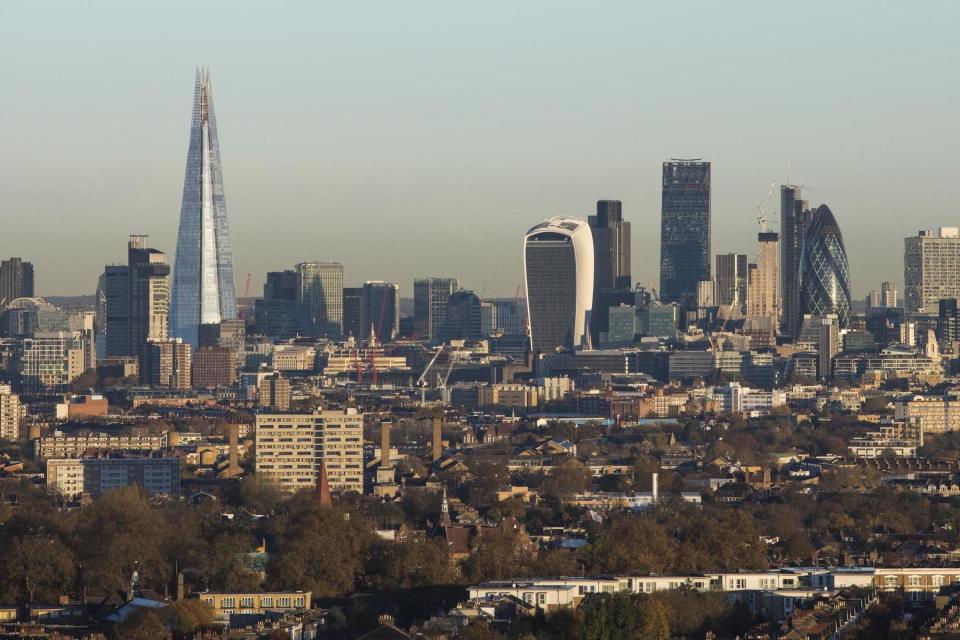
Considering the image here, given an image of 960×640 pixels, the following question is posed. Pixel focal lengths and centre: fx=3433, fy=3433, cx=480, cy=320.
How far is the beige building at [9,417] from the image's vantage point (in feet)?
427

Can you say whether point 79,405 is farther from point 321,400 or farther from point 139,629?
point 139,629

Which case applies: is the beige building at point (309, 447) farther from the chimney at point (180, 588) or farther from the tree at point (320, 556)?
the chimney at point (180, 588)

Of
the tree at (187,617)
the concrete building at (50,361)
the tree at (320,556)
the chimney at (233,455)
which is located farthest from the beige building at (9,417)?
the tree at (187,617)

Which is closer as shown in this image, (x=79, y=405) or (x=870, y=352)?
(x=79, y=405)

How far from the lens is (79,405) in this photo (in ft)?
497

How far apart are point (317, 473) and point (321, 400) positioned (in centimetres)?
5093

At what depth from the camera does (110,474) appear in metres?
101

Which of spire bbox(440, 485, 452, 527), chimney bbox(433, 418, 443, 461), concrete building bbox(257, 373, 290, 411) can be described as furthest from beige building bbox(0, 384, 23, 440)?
spire bbox(440, 485, 452, 527)

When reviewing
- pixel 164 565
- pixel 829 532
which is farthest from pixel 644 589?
pixel 829 532

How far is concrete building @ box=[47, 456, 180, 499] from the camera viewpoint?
98.2 metres

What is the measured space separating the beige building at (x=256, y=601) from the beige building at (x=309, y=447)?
46.3 meters

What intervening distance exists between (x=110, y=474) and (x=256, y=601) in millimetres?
48604

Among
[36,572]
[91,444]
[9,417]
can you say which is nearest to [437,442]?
[91,444]

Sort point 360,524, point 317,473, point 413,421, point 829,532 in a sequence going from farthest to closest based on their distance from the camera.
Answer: point 413,421, point 317,473, point 829,532, point 360,524
